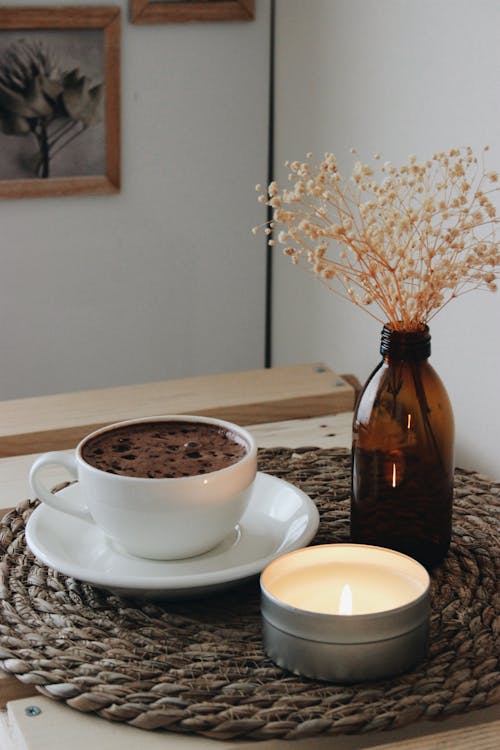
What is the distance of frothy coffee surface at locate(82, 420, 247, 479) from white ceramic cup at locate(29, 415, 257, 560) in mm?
17

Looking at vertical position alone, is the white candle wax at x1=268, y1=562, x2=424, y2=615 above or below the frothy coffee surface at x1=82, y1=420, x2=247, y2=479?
below

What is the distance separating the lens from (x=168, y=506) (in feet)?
2.72

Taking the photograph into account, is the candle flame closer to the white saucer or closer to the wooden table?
the white saucer

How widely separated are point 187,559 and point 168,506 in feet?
0.24

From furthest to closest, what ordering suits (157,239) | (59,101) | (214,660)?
(157,239) → (59,101) → (214,660)

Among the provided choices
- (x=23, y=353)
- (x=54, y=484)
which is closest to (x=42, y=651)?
(x=54, y=484)

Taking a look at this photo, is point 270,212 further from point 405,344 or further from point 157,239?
point 405,344

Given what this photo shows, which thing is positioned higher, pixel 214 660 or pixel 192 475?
pixel 192 475

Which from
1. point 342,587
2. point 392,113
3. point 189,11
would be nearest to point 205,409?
point 392,113

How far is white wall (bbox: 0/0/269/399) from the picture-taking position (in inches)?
66.3

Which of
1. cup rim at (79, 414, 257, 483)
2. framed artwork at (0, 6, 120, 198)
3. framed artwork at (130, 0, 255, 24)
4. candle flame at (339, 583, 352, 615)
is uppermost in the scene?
framed artwork at (130, 0, 255, 24)

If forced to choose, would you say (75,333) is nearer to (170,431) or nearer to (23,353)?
(23,353)

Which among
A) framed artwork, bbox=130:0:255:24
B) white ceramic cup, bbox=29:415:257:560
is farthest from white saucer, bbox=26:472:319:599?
framed artwork, bbox=130:0:255:24

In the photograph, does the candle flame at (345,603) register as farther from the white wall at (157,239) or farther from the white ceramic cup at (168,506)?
the white wall at (157,239)
